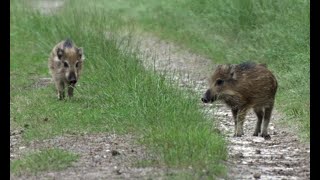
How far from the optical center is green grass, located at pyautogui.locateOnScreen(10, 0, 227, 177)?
9312mm

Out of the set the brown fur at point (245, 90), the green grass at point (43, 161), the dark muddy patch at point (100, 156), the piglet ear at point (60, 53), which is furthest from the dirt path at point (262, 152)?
the green grass at point (43, 161)

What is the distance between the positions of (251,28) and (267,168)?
8415 mm

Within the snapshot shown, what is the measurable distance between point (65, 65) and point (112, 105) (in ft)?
7.82

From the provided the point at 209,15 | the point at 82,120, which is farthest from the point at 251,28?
the point at 82,120

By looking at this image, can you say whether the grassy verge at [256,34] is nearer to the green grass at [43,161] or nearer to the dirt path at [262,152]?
the dirt path at [262,152]

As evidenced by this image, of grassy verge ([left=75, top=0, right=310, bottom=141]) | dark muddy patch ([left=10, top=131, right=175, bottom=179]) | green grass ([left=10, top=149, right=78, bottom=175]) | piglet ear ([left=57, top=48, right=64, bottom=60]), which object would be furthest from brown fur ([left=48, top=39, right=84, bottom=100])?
green grass ([left=10, top=149, right=78, bottom=175])

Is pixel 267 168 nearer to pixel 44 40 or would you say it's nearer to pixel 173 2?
pixel 44 40

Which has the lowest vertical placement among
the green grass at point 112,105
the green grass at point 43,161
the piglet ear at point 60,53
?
the green grass at point 43,161

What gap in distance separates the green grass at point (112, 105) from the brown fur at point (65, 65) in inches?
7.9

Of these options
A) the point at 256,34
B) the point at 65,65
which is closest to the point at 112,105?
the point at 65,65

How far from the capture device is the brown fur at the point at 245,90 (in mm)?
11422

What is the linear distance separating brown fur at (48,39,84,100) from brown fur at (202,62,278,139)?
3015 mm

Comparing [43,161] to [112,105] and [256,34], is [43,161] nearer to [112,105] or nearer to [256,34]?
[112,105]

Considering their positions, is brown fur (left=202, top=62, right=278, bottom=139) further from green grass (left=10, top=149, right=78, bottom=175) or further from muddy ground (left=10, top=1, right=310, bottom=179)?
green grass (left=10, top=149, right=78, bottom=175)
